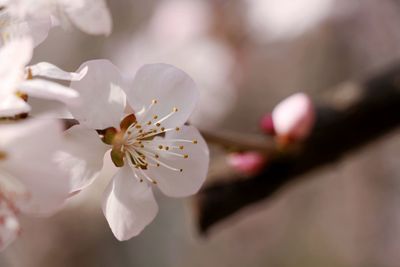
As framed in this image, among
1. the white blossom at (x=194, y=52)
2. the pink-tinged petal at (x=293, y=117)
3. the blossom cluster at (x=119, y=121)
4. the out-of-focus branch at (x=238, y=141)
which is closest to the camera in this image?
the blossom cluster at (x=119, y=121)

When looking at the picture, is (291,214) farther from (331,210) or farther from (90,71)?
(90,71)

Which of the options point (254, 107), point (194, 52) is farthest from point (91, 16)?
point (254, 107)

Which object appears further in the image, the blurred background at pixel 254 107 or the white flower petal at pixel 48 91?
the blurred background at pixel 254 107

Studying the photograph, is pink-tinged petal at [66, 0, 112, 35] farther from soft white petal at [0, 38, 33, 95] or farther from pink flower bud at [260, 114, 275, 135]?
pink flower bud at [260, 114, 275, 135]

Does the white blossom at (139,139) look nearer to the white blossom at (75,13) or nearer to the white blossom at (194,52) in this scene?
the white blossom at (75,13)

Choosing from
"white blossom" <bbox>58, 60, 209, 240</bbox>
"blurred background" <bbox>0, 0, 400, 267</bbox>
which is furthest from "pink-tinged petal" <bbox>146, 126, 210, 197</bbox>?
"blurred background" <bbox>0, 0, 400, 267</bbox>

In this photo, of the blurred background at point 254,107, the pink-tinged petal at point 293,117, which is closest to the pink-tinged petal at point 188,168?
the pink-tinged petal at point 293,117
